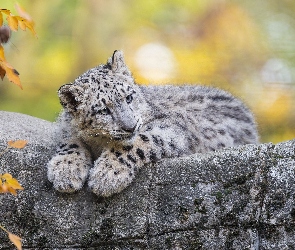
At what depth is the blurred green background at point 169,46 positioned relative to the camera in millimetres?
9031

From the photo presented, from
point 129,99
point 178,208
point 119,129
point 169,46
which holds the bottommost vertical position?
point 178,208

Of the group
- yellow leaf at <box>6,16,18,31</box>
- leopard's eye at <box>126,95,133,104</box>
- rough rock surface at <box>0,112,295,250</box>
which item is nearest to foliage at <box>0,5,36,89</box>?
yellow leaf at <box>6,16,18,31</box>

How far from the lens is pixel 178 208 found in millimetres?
3605

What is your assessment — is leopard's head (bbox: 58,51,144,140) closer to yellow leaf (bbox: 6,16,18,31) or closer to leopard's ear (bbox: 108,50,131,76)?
leopard's ear (bbox: 108,50,131,76)

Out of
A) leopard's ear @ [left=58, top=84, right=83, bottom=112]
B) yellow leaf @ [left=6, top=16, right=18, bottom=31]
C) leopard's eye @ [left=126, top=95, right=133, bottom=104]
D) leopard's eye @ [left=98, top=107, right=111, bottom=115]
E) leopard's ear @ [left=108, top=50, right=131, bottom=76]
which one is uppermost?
leopard's ear @ [left=108, top=50, right=131, bottom=76]

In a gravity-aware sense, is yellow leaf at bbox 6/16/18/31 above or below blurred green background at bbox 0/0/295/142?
below

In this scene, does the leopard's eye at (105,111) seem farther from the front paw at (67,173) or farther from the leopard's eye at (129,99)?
the front paw at (67,173)

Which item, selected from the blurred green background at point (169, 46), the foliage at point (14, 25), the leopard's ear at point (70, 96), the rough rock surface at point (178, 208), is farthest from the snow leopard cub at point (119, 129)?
the blurred green background at point (169, 46)

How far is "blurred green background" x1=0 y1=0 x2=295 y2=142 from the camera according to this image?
9031mm

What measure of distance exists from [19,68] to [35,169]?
213 inches

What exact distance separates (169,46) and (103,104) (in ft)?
18.2

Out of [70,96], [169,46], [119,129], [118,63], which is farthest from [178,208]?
[169,46]

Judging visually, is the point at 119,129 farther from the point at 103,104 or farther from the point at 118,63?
the point at 118,63

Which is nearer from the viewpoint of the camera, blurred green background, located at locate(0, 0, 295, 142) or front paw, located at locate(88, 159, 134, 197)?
front paw, located at locate(88, 159, 134, 197)
